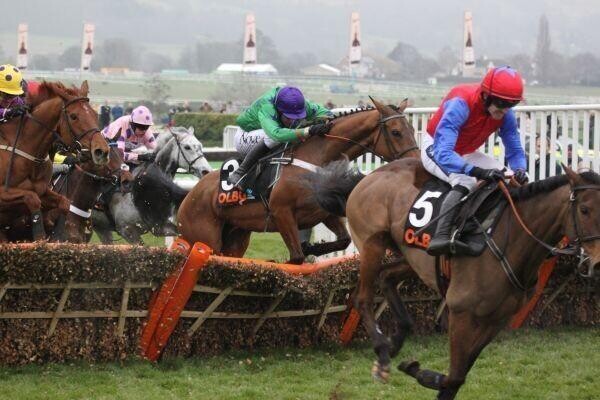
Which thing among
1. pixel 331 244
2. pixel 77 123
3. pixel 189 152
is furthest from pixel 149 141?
pixel 331 244

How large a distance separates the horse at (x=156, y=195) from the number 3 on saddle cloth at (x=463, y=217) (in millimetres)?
3945

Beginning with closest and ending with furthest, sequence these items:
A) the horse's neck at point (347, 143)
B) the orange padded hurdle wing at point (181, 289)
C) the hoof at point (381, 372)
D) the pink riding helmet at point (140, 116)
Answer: the hoof at point (381, 372) < the orange padded hurdle wing at point (181, 289) < the horse's neck at point (347, 143) < the pink riding helmet at point (140, 116)

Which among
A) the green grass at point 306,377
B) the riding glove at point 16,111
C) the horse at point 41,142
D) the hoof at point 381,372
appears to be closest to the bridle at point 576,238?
the hoof at point 381,372

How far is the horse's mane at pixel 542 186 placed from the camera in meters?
5.14

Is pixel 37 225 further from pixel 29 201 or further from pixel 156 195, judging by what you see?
pixel 156 195

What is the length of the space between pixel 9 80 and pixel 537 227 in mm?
4426

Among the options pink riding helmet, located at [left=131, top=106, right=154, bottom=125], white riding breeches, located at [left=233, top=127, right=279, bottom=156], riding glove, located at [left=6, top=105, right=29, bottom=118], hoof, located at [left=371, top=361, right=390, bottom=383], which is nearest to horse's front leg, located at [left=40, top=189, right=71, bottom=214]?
riding glove, located at [left=6, top=105, right=29, bottom=118]

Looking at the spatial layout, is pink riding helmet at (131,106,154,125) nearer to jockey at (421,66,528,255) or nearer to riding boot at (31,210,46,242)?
riding boot at (31,210,46,242)

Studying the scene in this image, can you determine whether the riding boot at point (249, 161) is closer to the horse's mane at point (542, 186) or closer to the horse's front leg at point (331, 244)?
the horse's front leg at point (331, 244)

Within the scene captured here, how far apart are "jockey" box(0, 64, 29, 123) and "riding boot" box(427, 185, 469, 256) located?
370 centimetres

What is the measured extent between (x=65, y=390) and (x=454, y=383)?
7.43 feet

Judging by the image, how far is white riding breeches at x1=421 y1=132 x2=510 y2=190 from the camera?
5.77 meters

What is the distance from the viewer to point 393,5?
7052 inches

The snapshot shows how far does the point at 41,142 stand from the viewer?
7.84 metres
